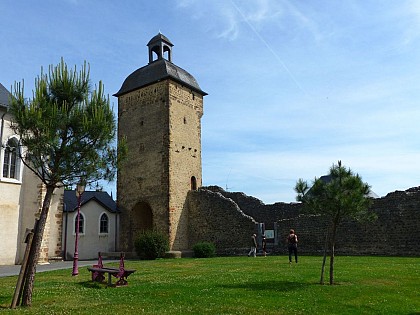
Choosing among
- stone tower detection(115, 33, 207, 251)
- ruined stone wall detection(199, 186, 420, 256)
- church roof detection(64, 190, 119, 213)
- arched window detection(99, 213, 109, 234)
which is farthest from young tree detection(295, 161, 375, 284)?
arched window detection(99, 213, 109, 234)

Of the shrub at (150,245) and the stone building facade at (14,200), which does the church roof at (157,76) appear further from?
the shrub at (150,245)

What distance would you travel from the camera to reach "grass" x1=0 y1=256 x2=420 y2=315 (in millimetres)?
7316

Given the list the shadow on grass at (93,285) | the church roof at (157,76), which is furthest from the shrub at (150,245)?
the shadow on grass at (93,285)

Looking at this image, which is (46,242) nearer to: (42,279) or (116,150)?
Answer: (42,279)

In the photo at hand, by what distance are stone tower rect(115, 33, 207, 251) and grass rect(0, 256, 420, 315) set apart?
14294 mm

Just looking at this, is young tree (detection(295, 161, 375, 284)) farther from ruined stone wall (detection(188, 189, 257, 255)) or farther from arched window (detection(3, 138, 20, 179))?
arched window (detection(3, 138, 20, 179))

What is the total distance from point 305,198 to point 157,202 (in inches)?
669

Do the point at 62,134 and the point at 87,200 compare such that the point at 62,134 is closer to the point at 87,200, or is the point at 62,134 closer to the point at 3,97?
the point at 3,97

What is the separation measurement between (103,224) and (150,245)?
608 cm

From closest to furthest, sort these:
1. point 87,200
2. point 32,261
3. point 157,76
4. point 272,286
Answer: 1. point 32,261
2. point 272,286
3. point 87,200
4. point 157,76

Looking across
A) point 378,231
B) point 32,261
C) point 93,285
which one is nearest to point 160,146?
point 378,231

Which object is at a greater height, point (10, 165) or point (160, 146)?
point (160, 146)

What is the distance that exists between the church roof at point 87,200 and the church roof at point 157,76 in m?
7.84

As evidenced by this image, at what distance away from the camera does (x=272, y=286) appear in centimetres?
984
